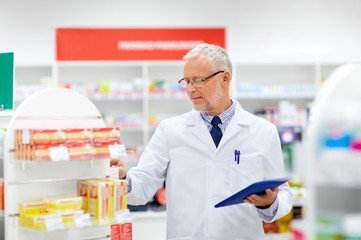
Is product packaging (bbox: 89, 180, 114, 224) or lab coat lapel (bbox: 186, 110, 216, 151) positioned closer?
product packaging (bbox: 89, 180, 114, 224)

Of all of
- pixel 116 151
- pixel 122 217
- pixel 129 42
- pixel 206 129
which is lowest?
pixel 122 217

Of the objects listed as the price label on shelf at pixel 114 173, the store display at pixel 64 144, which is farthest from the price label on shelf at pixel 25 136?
the price label on shelf at pixel 114 173

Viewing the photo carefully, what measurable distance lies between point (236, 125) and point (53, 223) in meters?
1.21

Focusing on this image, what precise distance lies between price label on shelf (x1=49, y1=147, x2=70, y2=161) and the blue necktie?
945 millimetres

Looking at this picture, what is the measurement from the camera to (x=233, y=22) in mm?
8320

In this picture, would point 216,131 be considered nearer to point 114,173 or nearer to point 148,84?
point 114,173

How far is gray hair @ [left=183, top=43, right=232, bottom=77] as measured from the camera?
3074 mm

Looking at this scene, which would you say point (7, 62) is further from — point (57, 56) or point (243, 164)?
point (57, 56)

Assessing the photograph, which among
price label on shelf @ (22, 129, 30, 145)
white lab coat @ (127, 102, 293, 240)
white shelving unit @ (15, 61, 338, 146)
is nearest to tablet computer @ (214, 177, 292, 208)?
white lab coat @ (127, 102, 293, 240)

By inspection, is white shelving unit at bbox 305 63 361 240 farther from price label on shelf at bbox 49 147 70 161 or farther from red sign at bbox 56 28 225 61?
red sign at bbox 56 28 225 61

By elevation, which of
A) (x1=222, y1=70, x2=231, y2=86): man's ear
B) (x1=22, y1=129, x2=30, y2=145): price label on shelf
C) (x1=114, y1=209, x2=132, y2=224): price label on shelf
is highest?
(x1=222, y1=70, x2=231, y2=86): man's ear

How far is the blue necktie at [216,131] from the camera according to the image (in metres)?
3.13

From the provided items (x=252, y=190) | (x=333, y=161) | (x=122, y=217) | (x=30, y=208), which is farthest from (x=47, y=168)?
(x=333, y=161)

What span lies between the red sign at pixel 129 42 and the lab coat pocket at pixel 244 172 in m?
5.06
